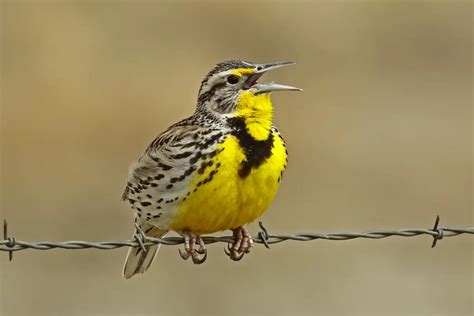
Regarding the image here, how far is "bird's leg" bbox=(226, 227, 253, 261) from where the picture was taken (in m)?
5.95

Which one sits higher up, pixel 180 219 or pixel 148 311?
pixel 180 219

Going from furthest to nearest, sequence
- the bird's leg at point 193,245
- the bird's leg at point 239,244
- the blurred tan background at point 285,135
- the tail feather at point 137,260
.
Answer: the blurred tan background at point 285,135
the tail feather at point 137,260
the bird's leg at point 239,244
the bird's leg at point 193,245

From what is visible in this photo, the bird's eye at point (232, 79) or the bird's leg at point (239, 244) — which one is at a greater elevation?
the bird's eye at point (232, 79)

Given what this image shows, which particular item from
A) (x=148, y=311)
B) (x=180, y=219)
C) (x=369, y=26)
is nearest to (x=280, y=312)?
(x=148, y=311)

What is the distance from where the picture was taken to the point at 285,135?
1154 cm

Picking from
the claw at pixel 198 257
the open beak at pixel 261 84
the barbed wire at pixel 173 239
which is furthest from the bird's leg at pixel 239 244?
the open beak at pixel 261 84

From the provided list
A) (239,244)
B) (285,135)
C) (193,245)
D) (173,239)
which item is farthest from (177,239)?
(285,135)

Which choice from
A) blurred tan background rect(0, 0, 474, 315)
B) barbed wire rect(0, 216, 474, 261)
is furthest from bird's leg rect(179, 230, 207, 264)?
blurred tan background rect(0, 0, 474, 315)

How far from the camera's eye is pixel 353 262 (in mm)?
10156

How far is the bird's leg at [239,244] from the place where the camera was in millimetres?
5953

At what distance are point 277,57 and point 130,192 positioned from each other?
7.06 m

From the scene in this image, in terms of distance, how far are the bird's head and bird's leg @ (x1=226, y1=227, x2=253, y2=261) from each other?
0.51 m

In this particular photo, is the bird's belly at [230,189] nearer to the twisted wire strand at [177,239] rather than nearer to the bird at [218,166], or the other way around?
the bird at [218,166]

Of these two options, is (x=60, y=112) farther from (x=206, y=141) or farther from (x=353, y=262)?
(x=206, y=141)
